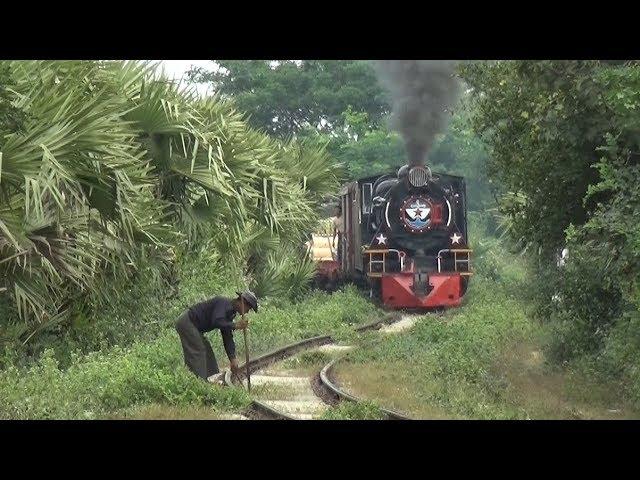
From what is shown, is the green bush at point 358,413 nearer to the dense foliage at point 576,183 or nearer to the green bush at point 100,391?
the green bush at point 100,391

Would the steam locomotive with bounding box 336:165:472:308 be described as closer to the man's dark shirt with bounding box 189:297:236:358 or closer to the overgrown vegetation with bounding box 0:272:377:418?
the overgrown vegetation with bounding box 0:272:377:418

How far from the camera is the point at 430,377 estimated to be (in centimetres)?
1370

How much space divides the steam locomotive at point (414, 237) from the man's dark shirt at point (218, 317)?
47.3 ft

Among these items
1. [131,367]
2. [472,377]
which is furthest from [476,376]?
[131,367]

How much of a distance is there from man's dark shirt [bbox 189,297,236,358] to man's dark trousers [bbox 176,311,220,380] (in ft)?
0.26

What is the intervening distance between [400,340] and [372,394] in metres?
5.78

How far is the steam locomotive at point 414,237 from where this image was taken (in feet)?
86.4

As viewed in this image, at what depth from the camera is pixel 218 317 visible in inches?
457

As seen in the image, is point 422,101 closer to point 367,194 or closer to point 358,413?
point 367,194

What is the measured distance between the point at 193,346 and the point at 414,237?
15.4 m

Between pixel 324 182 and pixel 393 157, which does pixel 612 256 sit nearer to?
pixel 324 182

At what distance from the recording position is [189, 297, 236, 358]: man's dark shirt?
457 inches

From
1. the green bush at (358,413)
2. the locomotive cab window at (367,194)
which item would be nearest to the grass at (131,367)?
the green bush at (358,413)
